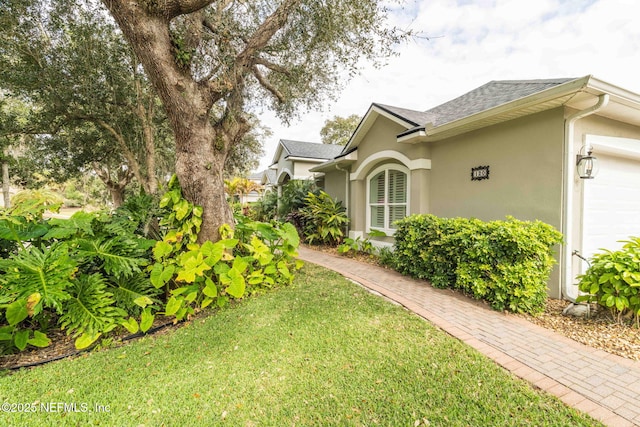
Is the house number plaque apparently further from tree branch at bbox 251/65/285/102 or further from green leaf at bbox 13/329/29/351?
green leaf at bbox 13/329/29/351

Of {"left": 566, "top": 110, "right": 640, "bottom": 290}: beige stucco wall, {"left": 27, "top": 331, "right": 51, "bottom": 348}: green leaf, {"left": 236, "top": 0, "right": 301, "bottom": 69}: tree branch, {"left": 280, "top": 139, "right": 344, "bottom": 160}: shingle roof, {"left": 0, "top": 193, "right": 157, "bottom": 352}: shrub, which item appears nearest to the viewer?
{"left": 0, "top": 193, "right": 157, "bottom": 352}: shrub

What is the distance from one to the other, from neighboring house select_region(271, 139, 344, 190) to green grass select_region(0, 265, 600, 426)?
40.5 ft

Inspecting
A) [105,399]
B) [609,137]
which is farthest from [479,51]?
[105,399]

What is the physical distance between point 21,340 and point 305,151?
15.5m

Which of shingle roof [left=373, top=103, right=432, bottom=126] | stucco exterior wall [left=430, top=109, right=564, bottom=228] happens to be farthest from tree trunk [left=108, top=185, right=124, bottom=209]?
stucco exterior wall [left=430, top=109, right=564, bottom=228]

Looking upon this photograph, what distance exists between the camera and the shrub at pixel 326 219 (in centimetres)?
998

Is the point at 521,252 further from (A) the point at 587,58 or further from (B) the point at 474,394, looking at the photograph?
(A) the point at 587,58

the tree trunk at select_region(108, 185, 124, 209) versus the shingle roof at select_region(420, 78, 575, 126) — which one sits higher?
the shingle roof at select_region(420, 78, 575, 126)

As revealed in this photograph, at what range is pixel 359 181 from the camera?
9.64 m

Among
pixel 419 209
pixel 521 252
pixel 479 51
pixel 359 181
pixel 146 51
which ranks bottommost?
pixel 521 252

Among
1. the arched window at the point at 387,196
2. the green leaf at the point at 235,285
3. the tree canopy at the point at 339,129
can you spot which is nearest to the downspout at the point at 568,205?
the arched window at the point at 387,196

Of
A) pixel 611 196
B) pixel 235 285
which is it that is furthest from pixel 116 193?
pixel 611 196

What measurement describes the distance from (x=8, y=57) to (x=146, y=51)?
8609mm

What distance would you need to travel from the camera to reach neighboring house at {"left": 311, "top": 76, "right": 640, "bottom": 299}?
464 centimetres
